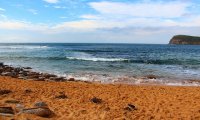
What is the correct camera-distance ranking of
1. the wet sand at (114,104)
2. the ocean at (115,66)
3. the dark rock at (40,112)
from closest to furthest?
the dark rock at (40,112), the wet sand at (114,104), the ocean at (115,66)

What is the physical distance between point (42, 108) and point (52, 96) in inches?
118

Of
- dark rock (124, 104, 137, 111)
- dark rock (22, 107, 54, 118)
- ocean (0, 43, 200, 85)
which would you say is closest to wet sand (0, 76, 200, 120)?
dark rock (124, 104, 137, 111)

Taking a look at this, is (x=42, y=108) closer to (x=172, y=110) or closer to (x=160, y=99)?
(x=172, y=110)

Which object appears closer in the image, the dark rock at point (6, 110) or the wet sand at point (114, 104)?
the dark rock at point (6, 110)

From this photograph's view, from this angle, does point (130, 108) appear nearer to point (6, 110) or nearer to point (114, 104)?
point (114, 104)

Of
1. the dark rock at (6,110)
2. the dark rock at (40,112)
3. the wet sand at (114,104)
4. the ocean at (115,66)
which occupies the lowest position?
the ocean at (115,66)

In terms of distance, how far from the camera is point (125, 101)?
11.3 m

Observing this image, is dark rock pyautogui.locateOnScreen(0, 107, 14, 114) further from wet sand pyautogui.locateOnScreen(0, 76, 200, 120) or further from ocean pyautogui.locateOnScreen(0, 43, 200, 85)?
ocean pyautogui.locateOnScreen(0, 43, 200, 85)

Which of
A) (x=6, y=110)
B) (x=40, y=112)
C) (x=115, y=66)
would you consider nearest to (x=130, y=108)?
(x=40, y=112)

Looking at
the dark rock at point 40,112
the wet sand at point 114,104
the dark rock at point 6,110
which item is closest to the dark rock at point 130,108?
the wet sand at point 114,104

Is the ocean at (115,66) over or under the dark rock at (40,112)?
under

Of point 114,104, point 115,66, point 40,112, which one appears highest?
point 40,112

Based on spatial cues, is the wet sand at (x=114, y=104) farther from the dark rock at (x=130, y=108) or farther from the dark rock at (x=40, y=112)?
the dark rock at (x=40, y=112)

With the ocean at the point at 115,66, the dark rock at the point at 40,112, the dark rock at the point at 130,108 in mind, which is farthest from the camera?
the ocean at the point at 115,66
